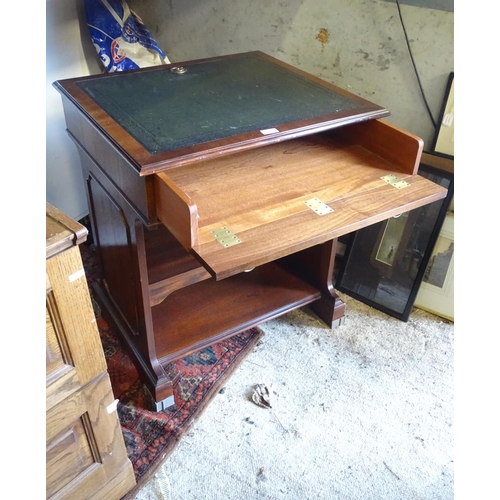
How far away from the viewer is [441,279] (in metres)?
1.65

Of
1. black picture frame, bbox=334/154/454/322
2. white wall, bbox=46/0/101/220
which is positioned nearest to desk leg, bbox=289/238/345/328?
black picture frame, bbox=334/154/454/322

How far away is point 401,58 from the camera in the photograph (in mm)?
1476

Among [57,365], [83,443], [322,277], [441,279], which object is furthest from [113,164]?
[441,279]

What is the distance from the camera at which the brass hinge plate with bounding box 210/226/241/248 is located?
88 centimetres

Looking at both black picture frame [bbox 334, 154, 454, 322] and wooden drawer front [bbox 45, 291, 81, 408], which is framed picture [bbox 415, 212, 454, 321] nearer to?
black picture frame [bbox 334, 154, 454, 322]

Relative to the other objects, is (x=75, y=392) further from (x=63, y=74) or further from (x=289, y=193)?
(x=63, y=74)

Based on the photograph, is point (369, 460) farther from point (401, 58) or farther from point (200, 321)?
point (401, 58)

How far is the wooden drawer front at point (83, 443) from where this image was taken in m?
0.90

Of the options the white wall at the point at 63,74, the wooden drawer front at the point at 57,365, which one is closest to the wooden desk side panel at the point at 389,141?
the wooden drawer front at the point at 57,365

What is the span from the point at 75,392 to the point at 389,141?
0.89m

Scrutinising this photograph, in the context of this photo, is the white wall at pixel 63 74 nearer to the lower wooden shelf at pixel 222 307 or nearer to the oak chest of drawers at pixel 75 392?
the lower wooden shelf at pixel 222 307

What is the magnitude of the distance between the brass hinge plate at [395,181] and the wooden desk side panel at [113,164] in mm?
527

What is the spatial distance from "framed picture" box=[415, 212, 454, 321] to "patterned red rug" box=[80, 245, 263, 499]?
1.99 ft
